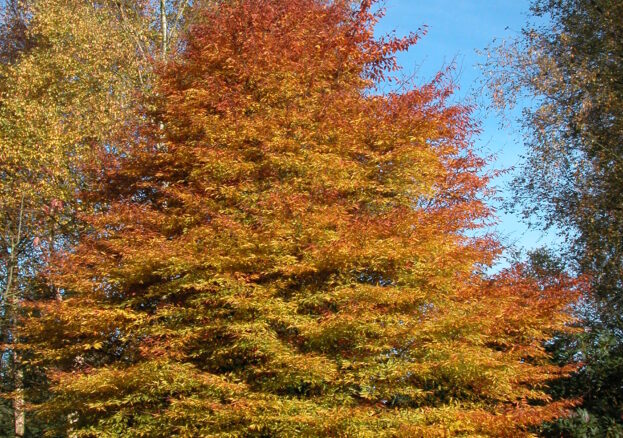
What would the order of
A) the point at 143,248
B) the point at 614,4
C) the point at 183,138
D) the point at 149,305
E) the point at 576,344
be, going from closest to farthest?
the point at 143,248 → the point at 149,305 → the point at 183,138 → the point at 576,344 → the point at 614,4

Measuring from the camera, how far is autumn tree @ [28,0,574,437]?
26.2ft

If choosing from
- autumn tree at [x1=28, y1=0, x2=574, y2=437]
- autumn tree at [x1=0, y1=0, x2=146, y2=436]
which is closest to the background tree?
autumn tree at [x1=28, y1=0, x2=574, y2=437]

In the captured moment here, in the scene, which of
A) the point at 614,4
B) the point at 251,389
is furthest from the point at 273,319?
the point at 614,4

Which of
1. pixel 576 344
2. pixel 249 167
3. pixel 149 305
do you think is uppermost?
pixel 249 167

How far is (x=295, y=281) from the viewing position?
8766mm

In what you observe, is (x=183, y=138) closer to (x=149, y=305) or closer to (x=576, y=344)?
(x=149, y=305)

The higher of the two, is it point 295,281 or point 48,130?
point 48,130

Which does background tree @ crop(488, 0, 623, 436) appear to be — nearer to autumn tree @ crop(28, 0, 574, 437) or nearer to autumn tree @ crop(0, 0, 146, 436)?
autumn tree @ crop(28, 0, 574, 437)

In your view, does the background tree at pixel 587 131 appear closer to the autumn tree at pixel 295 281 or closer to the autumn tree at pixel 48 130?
the autumn tree at pixel 295 281

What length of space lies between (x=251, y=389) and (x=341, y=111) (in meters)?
4.50

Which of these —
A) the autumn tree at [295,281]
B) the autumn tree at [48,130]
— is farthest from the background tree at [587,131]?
the autumn tree at [48,130]

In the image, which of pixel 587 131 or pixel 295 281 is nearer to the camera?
pixel 295 281

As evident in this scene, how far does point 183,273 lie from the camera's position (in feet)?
30.3

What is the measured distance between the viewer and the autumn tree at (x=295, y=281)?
8.00m
